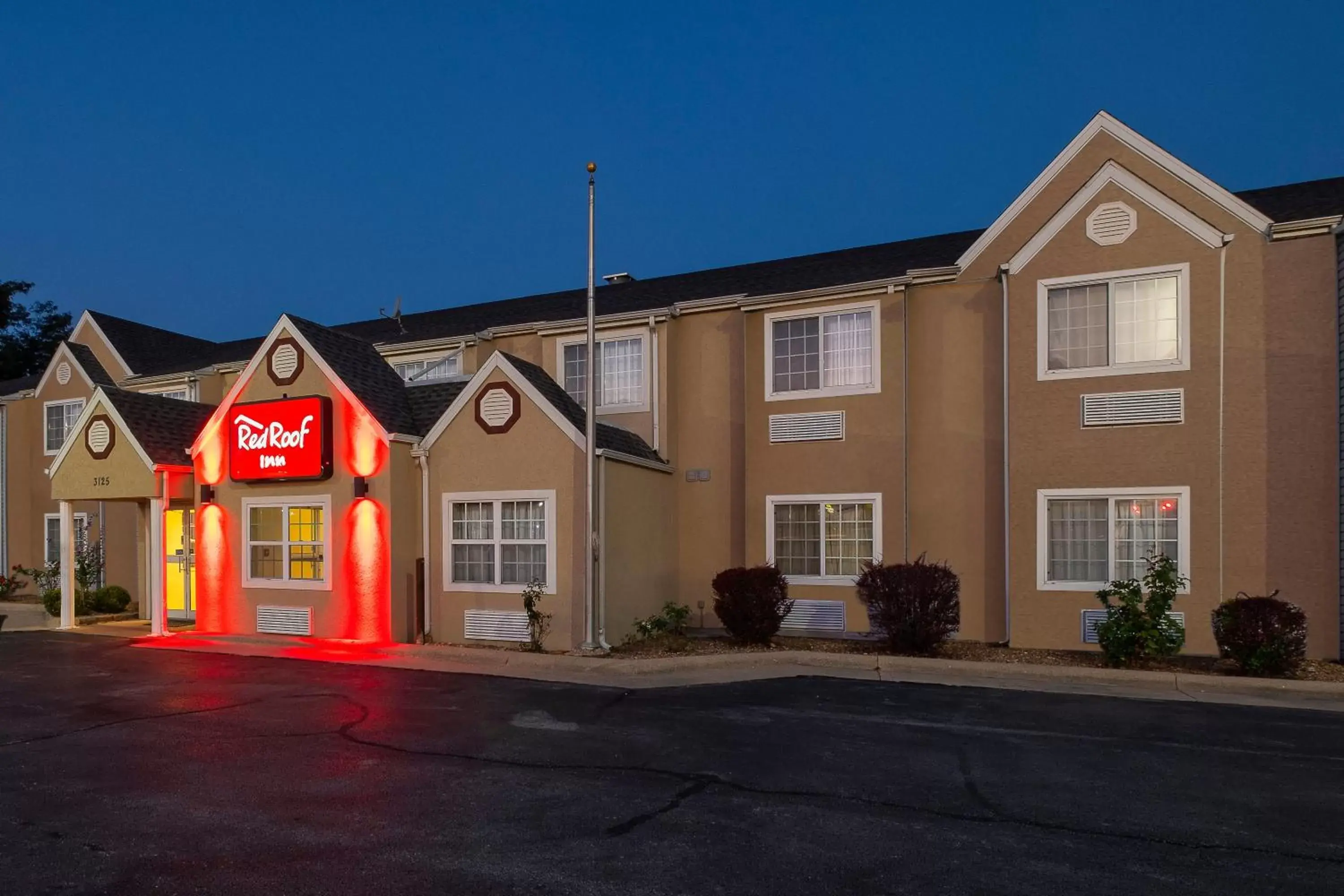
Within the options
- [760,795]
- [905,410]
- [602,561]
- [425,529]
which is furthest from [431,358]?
[760,795]

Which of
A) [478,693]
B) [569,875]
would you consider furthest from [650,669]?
[569,875]

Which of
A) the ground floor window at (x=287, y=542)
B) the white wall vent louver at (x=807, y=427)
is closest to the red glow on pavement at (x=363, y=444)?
the ground floor window at (x=287, y=542)

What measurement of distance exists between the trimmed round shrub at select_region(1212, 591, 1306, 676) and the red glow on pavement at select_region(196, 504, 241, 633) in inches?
655

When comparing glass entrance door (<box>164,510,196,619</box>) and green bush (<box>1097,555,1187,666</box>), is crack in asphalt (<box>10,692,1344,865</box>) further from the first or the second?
glass entrance door (<box>164,510,196,619</box>)

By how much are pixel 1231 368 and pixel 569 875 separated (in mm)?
12731

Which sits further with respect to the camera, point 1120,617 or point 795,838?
point 1120,617

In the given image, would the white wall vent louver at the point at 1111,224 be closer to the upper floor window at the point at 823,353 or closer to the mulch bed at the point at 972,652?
the upper floor window at the point at 823,353

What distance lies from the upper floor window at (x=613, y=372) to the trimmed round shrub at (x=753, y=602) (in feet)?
15.1

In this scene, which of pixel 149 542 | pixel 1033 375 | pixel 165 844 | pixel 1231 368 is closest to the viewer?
pixel 165 844

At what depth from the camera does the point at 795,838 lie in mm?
5949

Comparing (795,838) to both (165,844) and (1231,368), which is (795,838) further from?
(1231,368)

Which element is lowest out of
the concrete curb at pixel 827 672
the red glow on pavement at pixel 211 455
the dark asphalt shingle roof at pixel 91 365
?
the concrete curb at pixel 827 672

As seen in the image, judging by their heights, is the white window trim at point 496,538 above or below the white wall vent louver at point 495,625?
above

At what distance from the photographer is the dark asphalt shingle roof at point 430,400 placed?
1681 centimetres
